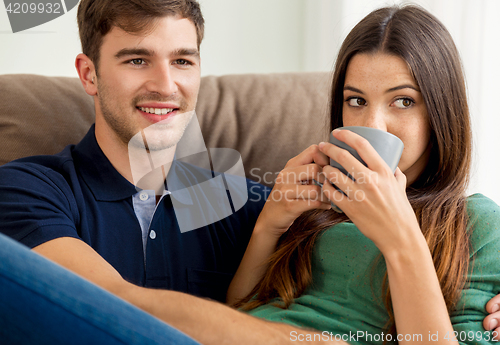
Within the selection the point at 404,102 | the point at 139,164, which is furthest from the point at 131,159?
the point at 404,102

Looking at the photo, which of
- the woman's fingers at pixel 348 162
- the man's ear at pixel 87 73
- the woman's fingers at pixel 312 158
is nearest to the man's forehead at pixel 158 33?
the man's ear at pixel 87 73

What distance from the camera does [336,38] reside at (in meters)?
2.24

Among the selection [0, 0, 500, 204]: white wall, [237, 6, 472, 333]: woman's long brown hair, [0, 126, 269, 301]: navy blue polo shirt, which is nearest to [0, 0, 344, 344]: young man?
[0, 126, 269, 301]: navy blue polo shirt

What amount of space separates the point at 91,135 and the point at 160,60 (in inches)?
11.2

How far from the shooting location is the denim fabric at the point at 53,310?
0.51 metres

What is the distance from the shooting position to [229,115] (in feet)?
4.57

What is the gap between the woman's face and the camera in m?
0.91

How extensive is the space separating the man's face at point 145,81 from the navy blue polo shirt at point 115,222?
0.32 feet

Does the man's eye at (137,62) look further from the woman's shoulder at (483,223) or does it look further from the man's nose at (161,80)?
the woman's shoulder at (483,223)

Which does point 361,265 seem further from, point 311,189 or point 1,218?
point 1,218

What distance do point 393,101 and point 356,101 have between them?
9 cm

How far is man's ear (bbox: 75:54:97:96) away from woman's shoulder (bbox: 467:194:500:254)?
3.33 feet

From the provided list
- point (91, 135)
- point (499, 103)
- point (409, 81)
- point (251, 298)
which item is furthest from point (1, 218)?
point (499, 103)

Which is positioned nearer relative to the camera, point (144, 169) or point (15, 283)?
point (15, 283)
